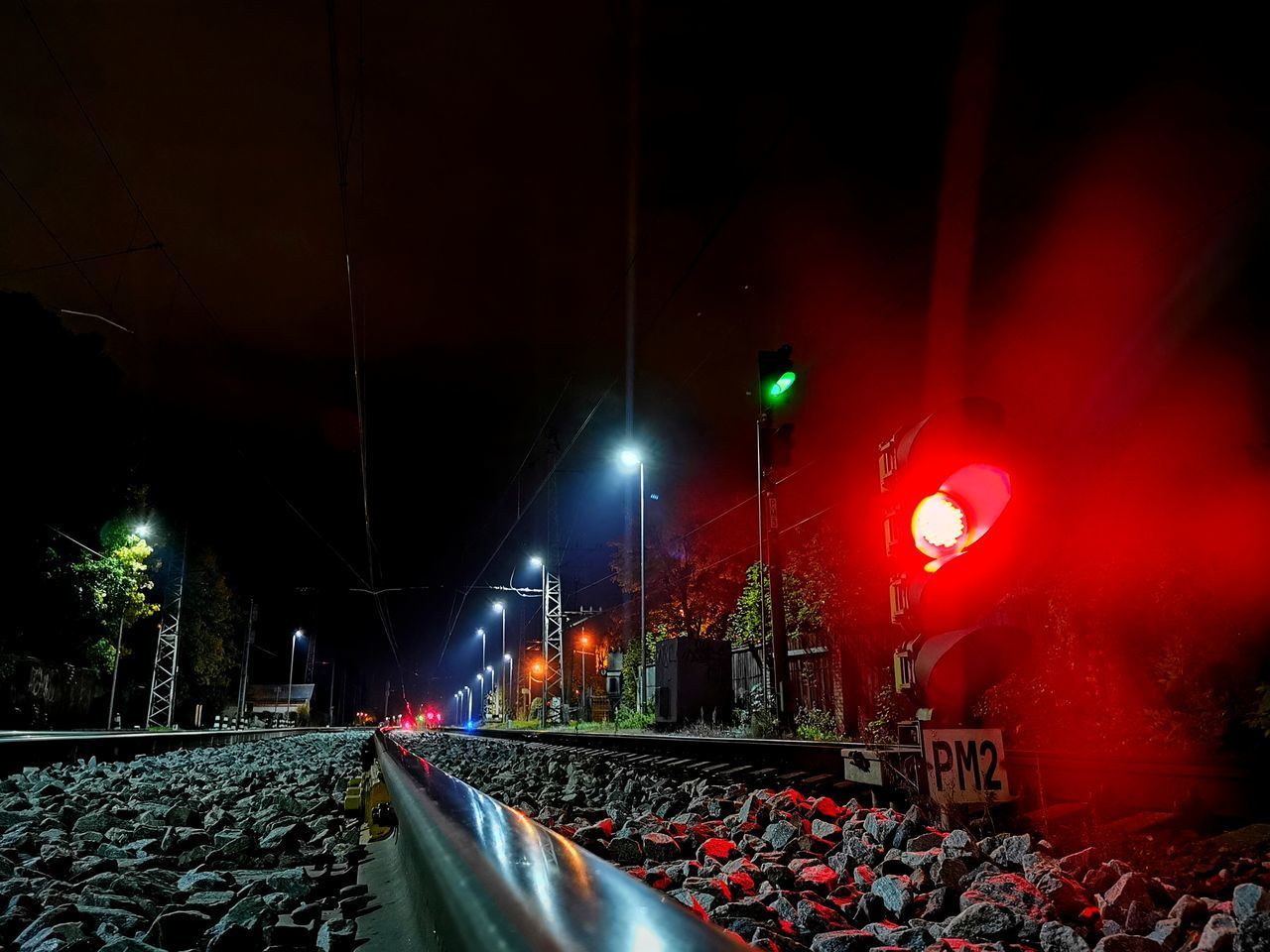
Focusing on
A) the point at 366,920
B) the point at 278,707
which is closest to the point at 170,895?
the point at 366,920

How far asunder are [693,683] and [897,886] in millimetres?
17363

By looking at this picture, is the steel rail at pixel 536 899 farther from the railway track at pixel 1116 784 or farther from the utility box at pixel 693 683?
the utility box at pixel 693 683

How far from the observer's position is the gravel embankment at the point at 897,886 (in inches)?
77.4

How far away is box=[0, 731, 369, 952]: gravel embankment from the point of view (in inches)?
78.6

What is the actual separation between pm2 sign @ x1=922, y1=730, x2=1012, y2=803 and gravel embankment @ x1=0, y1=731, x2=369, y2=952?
2.14 metres

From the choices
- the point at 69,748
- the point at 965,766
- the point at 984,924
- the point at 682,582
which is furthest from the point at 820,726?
the point at 682,582

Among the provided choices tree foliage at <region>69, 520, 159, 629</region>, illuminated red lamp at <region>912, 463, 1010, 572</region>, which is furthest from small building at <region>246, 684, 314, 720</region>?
illuminated red lamp at <region>912, 463, 1010, 572</region>

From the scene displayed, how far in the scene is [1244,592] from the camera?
938 centimetres

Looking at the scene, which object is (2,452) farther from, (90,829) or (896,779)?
(896,779)

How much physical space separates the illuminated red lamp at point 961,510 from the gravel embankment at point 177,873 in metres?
2.22

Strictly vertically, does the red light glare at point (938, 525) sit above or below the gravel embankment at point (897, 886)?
above

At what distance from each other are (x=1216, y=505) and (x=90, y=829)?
11.8 metres

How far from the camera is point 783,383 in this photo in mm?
11242

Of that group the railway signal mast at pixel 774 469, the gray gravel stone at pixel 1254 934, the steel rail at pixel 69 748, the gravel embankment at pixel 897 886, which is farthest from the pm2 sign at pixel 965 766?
the steel rail at pixel 69 748
